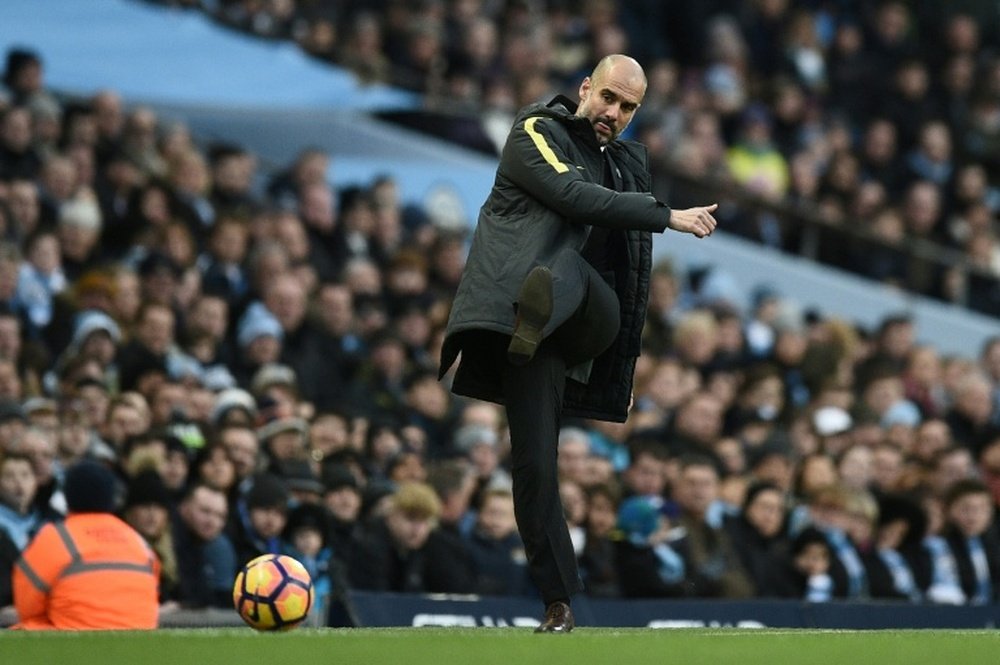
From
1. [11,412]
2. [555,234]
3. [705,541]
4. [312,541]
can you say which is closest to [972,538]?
[705,541]

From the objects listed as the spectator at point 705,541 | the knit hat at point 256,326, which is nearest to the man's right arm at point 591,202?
the spectator at point 705,541

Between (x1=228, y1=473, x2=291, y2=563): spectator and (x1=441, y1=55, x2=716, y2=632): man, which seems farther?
(x1=228, y1=473, x2=291, y2=563): spectator

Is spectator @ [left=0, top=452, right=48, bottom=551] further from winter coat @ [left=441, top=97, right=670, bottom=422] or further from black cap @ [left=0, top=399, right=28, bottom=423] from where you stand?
winter coat @ [left=441, top=97, right=670, bottom=422]

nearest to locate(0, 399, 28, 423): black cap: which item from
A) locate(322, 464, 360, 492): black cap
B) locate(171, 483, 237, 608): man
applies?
locate(171, 483, 237, 608): man

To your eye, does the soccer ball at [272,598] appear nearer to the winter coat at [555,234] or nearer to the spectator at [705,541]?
the winter coat at [555,234]

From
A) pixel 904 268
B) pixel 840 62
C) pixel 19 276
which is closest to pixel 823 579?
pixel 19 276

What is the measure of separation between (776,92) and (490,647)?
590 inches

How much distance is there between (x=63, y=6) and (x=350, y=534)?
798 cm

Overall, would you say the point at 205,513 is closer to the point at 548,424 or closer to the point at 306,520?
the point at 306,520

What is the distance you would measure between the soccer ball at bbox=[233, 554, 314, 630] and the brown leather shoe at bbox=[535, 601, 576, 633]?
2.79 ft

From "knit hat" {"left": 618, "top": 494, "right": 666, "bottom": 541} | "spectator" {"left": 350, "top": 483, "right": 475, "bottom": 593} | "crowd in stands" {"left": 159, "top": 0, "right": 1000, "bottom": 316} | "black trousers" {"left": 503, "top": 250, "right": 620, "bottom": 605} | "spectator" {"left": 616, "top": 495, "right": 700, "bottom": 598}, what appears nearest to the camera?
"black trousers" {"left": 503, "top": 250, "right": 620, "bottom": 605}

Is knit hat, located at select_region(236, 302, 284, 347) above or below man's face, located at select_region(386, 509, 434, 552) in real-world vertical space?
above

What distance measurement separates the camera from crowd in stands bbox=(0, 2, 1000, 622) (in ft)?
34.8

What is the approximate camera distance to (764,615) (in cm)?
1082
